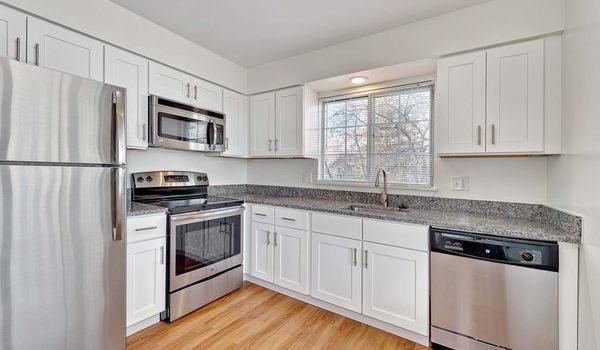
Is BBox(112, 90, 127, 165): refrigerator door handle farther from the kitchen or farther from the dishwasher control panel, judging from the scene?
the dishwasher control panel

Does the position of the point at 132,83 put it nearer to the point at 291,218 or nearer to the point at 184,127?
the point at 184,127

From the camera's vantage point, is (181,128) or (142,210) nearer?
(142,210)

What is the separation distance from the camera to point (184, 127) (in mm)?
2547

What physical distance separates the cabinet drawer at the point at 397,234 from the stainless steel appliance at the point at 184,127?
176 centimetres

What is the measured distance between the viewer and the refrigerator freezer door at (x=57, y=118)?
1.17 meters

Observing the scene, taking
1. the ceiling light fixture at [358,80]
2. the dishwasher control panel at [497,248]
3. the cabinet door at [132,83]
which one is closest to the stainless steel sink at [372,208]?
the dishwasher control panel at [497,248]

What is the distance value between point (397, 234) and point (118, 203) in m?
1.82

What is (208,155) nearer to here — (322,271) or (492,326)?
(322,271)

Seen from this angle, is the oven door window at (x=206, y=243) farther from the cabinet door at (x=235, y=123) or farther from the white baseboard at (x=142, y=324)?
the cabinet door at (x=235, y=123)

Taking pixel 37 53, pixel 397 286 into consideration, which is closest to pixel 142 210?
pixel 37 53

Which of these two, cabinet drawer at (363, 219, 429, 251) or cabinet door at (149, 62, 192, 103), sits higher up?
cabinet door at (149, 62, 192, 103)

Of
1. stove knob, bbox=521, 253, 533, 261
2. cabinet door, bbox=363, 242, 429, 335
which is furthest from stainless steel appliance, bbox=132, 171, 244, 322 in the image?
stove knob, bbox=521, 253, 533, 261

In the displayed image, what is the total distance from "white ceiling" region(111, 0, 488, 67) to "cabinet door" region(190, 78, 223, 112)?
394 mm

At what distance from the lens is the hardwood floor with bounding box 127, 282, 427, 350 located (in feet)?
6.17
